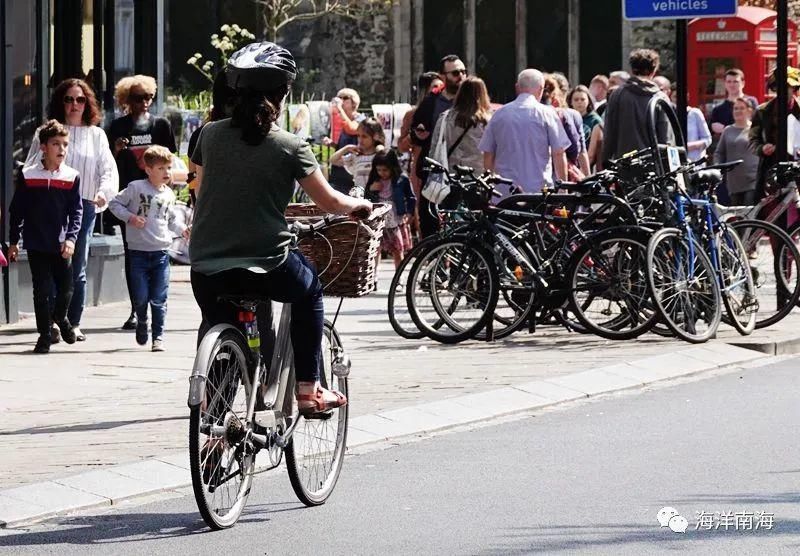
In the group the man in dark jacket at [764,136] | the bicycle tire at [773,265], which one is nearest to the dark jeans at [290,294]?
the bicycle tire at [773,265]

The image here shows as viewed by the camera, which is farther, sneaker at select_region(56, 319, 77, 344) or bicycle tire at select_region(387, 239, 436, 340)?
bicycle tire at select_region(387, 239, 436, 340)

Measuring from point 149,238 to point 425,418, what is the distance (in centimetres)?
323

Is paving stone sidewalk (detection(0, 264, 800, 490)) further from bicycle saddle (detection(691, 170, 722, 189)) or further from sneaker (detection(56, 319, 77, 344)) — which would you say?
bicycle saddle (detection(691, 170, 722, 189))

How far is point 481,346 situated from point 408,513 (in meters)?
5.28

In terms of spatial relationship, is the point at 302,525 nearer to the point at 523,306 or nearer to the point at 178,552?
the point at 178,552

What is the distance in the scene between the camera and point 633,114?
13344mm

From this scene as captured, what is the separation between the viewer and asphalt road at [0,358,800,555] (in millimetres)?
6309

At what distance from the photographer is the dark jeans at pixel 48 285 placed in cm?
1179

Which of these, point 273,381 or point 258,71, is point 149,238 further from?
point 258,71

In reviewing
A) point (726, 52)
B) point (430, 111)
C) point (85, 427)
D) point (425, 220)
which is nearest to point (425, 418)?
point (85, 427)

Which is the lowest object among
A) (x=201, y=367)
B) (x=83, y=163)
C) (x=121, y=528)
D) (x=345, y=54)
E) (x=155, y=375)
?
(x=121, y=528)

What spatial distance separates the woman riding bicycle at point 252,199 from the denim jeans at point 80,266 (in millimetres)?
5686

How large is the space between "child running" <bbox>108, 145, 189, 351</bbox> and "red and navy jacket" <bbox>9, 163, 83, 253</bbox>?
0.33 metres

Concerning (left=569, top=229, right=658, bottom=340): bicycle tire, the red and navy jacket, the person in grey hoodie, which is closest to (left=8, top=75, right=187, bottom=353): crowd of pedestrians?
the red and navy jacket
